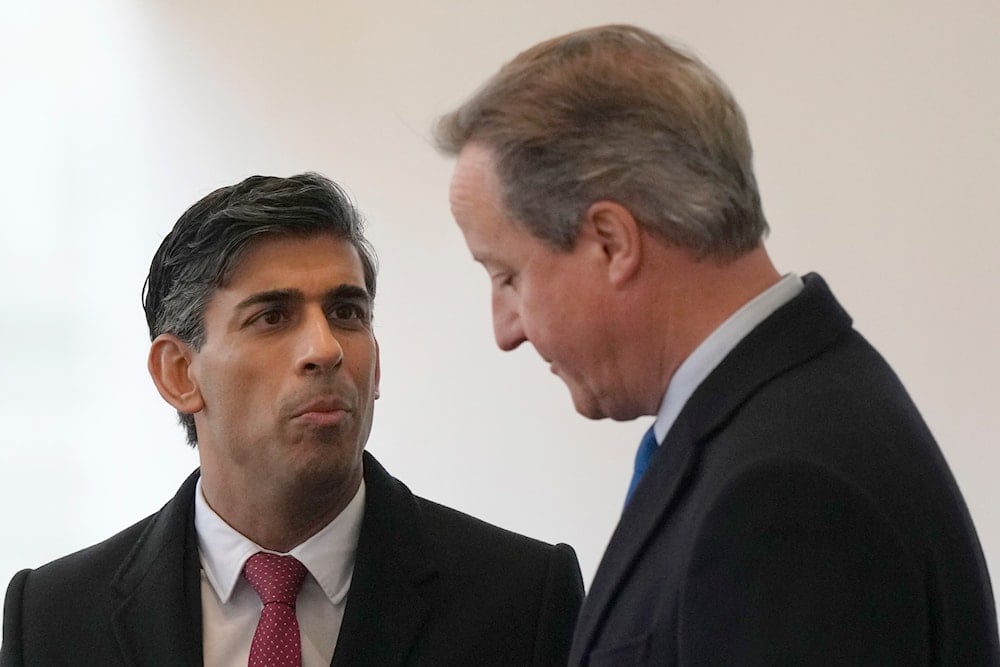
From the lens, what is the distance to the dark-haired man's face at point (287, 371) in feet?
6.33

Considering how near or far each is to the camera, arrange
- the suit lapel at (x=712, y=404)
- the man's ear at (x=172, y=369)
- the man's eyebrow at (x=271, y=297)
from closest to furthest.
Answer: the suit lapel at (x=712, y=404) → the man's eyebrow at (x=271, y=297) → the man's ear at (x=172, y=369)

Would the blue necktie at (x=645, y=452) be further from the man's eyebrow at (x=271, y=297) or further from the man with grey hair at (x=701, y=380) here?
the man's eyebrow at (x=271, y=297)

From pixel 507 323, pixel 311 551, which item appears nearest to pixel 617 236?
pixel 507 323

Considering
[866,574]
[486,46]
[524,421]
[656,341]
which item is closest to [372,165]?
[486,46]

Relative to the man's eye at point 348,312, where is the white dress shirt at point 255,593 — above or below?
below

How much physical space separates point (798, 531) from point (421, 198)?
7.52ft

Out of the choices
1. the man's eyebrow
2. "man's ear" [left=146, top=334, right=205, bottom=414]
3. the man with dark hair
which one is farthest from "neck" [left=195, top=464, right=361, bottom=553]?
the man's eyebrow

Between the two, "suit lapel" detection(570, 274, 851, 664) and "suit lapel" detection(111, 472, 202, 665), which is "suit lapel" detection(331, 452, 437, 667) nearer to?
"suit lapel" detection(111, 472, 202, 665)

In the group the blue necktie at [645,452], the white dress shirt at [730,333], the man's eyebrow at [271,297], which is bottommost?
the blue necktie at [645,452]

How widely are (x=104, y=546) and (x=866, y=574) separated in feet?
4.62

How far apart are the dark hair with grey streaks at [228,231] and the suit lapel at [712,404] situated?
95 centimetres

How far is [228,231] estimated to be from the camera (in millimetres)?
2008

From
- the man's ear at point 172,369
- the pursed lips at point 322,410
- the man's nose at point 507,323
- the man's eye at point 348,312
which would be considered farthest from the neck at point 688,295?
the man's ear at point 172,369

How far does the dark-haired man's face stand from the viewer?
6.33ft
